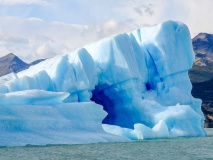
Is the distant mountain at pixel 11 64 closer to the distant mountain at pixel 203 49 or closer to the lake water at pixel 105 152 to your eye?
the distant mountain at pixel 203 49

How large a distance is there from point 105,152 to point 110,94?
912cm

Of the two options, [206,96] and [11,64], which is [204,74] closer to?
[206,96]

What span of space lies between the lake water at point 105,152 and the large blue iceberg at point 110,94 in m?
0.70

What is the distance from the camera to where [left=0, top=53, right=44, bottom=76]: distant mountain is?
128 m

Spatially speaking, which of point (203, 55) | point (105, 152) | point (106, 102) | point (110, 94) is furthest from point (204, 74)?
point (105, 152)

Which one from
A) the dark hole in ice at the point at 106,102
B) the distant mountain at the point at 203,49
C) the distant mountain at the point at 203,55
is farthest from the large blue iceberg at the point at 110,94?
the distant mountain at the point at 203,49

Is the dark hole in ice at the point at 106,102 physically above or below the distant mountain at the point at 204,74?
below

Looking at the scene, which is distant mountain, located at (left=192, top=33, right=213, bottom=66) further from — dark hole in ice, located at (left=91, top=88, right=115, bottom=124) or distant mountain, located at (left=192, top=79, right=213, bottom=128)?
dark hole in ice, located at (left=91, top=88, right=115, bottom=124)

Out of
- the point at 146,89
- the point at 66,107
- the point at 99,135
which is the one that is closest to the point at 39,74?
the point at 66,107

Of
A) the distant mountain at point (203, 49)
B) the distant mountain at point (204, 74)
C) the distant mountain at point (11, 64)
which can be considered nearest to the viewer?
the distant mountain at point (204, 74)

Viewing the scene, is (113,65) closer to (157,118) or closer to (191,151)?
(157,118)

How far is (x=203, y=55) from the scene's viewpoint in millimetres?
113688

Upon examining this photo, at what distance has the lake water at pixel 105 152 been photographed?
45.3 feet

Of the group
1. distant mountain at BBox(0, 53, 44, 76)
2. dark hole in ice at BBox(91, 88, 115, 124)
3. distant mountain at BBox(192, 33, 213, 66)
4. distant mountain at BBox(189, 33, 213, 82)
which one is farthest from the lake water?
distant mountain at BBox(0, 53, 44, 76)
